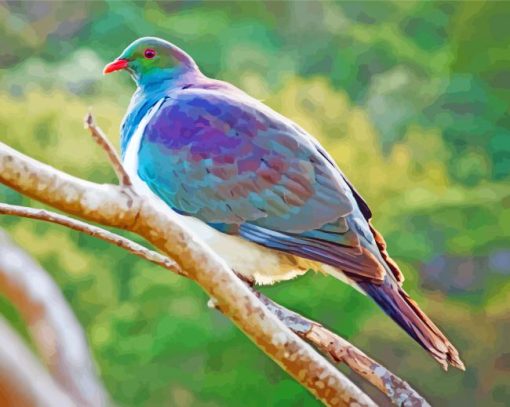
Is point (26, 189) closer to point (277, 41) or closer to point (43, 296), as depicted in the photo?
point (43, 296)

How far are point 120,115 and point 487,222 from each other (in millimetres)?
794

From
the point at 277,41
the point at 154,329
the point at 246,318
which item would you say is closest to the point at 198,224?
the point at 246,318

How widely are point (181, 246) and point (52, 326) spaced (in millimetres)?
315

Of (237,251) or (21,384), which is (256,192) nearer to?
(237,251)

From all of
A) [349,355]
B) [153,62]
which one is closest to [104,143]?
[349,355]

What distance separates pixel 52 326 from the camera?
129 centimetres

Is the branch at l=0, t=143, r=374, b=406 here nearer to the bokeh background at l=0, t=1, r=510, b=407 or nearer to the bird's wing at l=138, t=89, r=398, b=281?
the bird's wing at l=138, t=89, r=398, b=281

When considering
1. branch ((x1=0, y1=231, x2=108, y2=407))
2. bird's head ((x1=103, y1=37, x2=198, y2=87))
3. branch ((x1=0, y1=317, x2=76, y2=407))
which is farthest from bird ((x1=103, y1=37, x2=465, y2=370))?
branch ((x1=0, y1=317, x2=76, y2=407))

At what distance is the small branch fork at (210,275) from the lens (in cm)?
99

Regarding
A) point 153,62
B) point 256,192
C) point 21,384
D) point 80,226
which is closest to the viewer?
point 21,384

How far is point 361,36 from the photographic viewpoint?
205cm

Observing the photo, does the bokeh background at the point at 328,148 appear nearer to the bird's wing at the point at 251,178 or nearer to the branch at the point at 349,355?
the bird's wing at the point at 251,178

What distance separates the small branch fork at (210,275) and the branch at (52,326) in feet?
0.41

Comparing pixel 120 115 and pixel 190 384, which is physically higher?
pixel 120 115
